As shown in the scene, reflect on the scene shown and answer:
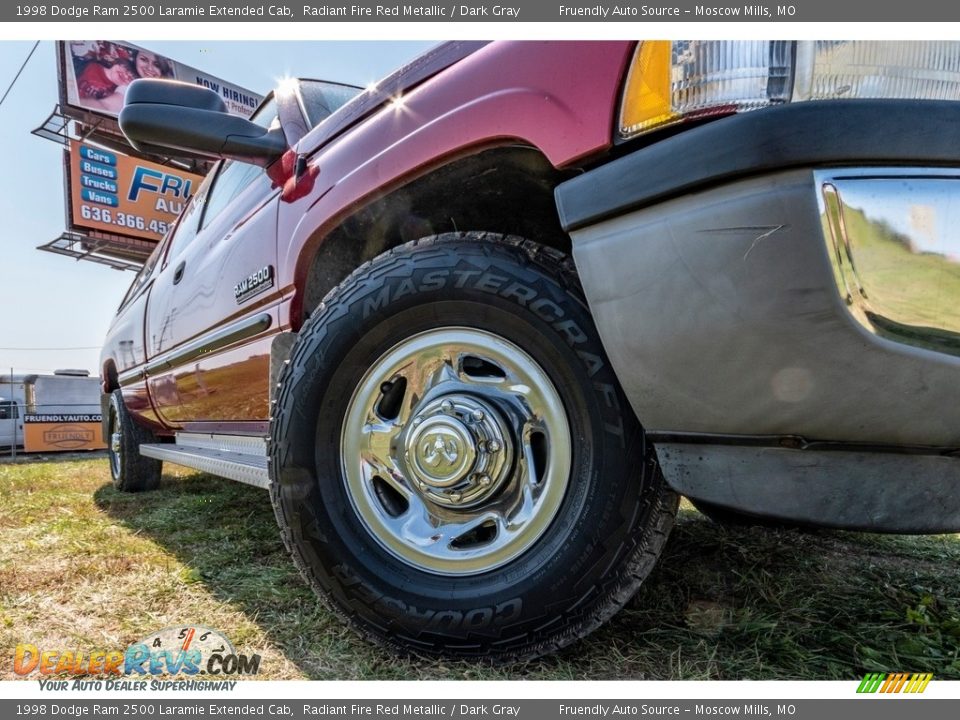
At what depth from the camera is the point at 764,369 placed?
94cm

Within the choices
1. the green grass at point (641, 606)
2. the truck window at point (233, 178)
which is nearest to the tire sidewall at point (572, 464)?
the green grass at point (641, 606)

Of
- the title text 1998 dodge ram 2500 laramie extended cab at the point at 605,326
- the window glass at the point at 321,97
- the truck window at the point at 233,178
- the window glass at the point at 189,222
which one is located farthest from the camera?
the window glass at the point at 189,222

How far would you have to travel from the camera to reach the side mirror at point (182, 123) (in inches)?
69.6

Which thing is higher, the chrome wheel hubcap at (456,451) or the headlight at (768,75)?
the headlight at (768,75)

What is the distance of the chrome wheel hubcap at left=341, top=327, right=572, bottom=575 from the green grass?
0.26 metres

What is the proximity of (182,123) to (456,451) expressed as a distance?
54.9 inches

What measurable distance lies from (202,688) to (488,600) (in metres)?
0.60

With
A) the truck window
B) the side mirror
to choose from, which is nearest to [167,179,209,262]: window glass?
the truck window

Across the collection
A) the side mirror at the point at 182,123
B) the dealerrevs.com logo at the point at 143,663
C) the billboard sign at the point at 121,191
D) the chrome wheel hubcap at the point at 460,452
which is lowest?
the dealerrevs.com logo at the point at 143,663

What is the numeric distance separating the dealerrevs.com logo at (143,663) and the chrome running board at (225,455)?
0.39m

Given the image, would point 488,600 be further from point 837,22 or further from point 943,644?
point 837,22

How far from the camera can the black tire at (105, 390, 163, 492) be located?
415 centimetres

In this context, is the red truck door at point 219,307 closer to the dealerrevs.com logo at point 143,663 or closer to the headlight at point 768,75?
the dealerrevs.com logo at point 143,663
